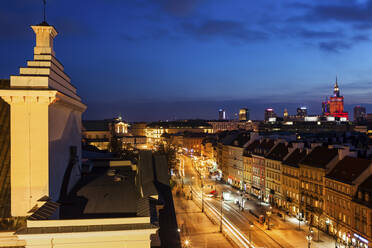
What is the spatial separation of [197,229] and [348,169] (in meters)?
25.2

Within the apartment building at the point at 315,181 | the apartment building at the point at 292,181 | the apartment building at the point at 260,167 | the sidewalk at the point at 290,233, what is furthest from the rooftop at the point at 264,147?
the apartment building at the point at 315,181

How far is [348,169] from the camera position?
2034 inches

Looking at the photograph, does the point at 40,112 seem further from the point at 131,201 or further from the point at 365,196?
the point at 365,196

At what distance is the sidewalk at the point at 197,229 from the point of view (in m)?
48.8

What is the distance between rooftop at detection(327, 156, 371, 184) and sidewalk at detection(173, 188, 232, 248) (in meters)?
19.6

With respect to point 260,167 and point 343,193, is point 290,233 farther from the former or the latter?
point 260,167

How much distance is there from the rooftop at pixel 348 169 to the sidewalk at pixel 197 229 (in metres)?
19.6

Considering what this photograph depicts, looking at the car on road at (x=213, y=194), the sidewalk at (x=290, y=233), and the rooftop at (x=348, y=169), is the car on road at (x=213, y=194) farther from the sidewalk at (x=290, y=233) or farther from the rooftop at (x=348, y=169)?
the rooftop at (x=348, y=169)

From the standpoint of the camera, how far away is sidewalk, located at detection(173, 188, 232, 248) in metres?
48.8

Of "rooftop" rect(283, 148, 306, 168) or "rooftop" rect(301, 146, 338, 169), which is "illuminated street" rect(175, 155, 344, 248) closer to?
"rooftop" rect(283, 148, 306, 168)

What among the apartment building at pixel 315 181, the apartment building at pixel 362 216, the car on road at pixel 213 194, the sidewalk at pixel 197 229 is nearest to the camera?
the apartment building at pixel 362 216

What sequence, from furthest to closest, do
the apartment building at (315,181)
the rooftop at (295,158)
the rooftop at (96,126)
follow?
the rooftop at (96,126)
the rooftop at (295,158)
the apartment building at (315,181)

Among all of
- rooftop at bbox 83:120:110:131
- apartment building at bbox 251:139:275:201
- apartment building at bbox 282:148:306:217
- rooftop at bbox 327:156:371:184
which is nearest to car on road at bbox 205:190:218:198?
apartment building at bbox 251:139:275:201

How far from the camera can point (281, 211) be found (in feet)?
223
